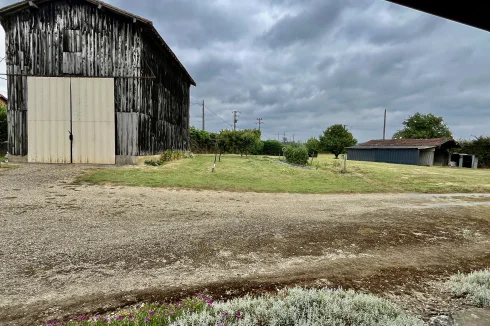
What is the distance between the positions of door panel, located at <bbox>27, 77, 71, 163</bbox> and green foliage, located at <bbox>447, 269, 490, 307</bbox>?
16154 millimetres

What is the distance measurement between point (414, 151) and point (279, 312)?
41.2 metres

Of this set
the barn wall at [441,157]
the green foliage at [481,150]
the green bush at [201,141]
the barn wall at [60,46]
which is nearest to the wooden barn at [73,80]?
the barn wall at [60,46]

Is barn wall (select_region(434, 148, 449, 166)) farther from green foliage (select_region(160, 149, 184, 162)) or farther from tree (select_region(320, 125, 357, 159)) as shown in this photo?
green foliage (select_region(160, 149, 184, 162))

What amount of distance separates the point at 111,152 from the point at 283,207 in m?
10.5

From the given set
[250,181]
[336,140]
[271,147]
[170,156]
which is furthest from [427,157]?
[170,156]

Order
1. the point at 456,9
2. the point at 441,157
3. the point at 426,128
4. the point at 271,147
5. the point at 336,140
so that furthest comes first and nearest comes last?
the point at 426,128 < the point at 336,140 < the point at 271,147 < the point at 441,157 < the point at 456,9

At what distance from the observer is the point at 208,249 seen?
14.5 feet

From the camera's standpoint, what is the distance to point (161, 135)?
17.7 m

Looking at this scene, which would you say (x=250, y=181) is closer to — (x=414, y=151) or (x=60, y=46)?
(x=60, y=46)

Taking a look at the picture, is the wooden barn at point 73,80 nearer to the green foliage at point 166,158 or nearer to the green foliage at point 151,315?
the green foliage at point 166,158

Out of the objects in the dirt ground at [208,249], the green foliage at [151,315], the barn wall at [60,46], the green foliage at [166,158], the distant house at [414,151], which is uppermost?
the barn wall at [60,46]

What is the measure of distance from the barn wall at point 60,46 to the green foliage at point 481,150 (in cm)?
4378

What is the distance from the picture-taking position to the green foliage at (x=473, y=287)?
2.87 meters

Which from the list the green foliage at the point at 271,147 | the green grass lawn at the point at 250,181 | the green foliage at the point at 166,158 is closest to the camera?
the green grass lawn at the point at 250,181
